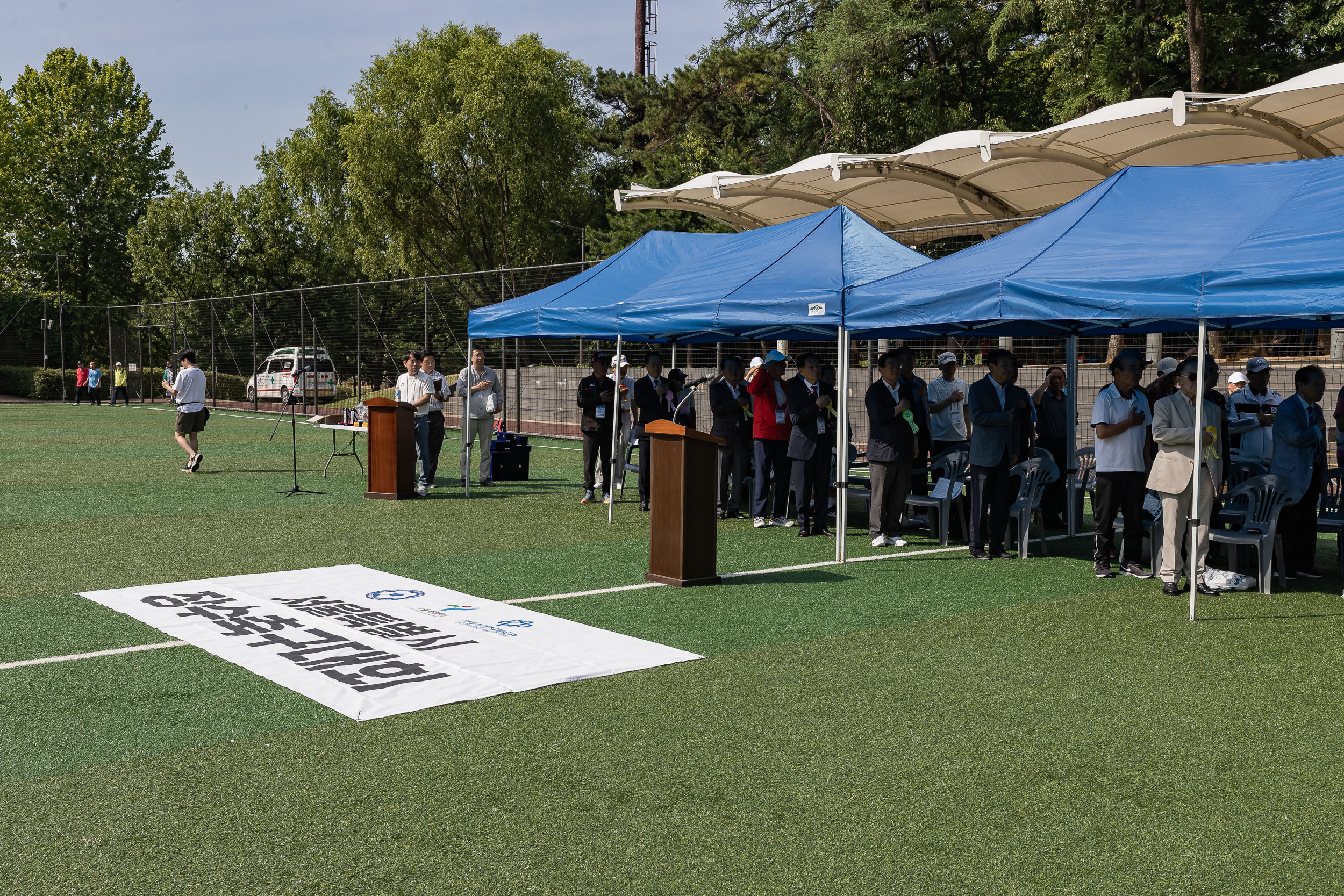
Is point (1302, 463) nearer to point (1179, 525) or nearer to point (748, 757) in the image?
point (1179, 525)

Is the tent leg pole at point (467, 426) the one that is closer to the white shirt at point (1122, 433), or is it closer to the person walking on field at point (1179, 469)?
the white shirt at point (1122, 433)

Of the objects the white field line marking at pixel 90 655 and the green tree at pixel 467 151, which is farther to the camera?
the green tree at pixel 467 151

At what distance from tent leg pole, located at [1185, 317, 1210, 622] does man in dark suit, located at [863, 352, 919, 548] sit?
10.4ft

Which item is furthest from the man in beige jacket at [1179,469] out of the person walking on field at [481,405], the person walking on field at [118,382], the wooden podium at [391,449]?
the person walking on field at [118,382]

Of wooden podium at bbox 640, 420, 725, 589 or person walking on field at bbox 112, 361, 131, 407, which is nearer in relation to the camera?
wooden podium at bbox 640, 420, 725, 589

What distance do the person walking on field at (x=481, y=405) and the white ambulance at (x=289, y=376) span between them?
15.5 m

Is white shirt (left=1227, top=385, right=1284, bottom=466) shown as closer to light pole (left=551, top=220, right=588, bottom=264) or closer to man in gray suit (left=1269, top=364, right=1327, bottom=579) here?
man in gray suit (left=1269, top=364, right=1327, bottom=579)

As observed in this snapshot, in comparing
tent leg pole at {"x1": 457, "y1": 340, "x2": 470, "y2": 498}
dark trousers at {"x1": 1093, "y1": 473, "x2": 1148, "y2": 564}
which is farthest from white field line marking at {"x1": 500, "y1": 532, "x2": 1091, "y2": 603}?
tent leg pole at {"x1": 457, "y1": 340, "x2": 470, "y2": 498}

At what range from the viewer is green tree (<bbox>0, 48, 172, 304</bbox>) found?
60.8 meters

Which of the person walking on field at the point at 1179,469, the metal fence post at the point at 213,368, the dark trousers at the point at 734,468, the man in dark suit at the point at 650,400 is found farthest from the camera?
the metal fence post at the point at 213,368

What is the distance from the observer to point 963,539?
38.7 feet

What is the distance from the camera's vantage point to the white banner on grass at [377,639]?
235 inches

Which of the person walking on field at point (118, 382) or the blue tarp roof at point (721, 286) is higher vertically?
the blue tarp roof at point (721, 286)

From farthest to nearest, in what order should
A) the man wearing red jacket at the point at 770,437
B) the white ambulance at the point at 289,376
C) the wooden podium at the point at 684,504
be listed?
the white ambulance at the point at 289,376
the man wearing red jacket at the point at 770,437
the wooden podium at the point at 684,504
